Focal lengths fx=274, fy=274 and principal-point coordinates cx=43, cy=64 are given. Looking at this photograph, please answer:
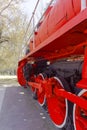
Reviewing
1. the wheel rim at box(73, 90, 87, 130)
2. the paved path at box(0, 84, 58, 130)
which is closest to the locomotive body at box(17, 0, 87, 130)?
Answer: the wheel rim at box(73, 90, 87, 130)

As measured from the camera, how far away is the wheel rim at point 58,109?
12.5ft

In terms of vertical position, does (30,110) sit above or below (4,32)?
below

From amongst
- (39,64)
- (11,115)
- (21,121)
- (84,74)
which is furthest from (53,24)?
(39,64)

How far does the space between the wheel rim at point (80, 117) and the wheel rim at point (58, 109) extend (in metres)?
0.53

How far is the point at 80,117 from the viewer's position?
9.93 feet

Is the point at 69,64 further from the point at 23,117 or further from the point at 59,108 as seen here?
the point at 23,117

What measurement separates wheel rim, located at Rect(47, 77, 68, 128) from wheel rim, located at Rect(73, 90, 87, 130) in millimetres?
533

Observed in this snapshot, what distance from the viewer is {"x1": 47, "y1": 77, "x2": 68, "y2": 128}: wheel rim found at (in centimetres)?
380

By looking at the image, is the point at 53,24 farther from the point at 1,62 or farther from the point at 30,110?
the point at 1,62

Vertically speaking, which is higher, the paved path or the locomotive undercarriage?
the locomotive undercarriage

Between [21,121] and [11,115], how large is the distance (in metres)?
0.52

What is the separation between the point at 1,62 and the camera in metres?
27.1

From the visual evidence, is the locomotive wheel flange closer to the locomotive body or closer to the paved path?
the locomotive body

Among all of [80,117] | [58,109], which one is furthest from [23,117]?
[80,117]
